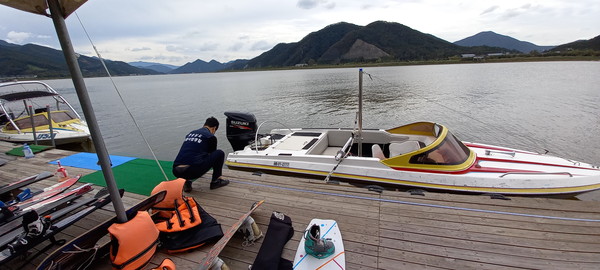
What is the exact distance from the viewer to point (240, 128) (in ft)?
22.8

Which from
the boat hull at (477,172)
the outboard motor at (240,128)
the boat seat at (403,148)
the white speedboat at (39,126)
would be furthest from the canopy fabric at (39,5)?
the white speedboat at (39,126)

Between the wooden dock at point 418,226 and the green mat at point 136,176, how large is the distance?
13.1 inches

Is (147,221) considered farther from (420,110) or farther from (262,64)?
(262,64)

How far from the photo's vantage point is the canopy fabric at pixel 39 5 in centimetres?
176

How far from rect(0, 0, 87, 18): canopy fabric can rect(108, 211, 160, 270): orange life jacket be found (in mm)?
1784

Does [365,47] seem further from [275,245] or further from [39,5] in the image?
[39,5]

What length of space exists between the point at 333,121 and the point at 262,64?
564 feet

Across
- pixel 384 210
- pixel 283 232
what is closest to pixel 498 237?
pixel 384 210

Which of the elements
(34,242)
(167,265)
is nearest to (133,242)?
(167,265)

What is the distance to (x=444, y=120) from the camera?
14.9m

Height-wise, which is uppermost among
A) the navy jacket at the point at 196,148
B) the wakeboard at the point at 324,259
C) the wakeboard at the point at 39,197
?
the navy jacket at the point at 196,148

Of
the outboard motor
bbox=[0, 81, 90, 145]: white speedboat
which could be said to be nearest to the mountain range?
bbox=[0, 81, 90, 145]: white speedboat

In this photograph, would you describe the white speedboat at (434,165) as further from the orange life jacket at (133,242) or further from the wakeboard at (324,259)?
the orange life jacket at (133,242)

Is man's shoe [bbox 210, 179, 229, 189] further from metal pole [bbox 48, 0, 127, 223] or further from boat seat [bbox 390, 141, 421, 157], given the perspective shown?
boat seat [bbox 390, 141, 421, 157]
